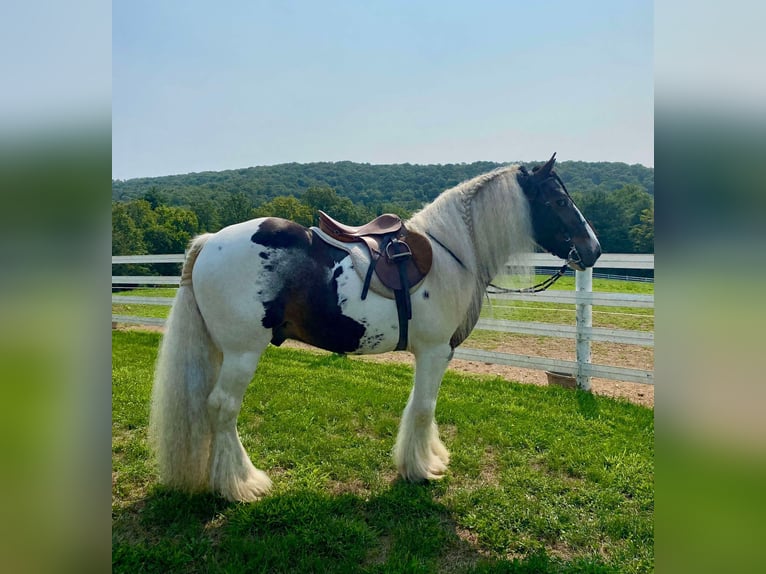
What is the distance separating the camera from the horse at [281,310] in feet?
8.56

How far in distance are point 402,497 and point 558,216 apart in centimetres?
227

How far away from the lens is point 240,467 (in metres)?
2.77

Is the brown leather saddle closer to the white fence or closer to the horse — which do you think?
the horse

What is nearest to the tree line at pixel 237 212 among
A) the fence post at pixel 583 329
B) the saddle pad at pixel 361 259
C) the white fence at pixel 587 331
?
the white fence at pixel 587 331

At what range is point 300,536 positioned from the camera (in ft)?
7.80

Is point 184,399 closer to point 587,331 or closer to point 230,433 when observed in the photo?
point 230,433

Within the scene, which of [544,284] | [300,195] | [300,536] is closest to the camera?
[300,536]

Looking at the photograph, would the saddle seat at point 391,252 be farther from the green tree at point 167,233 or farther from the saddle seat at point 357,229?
the green tree at point 167,233

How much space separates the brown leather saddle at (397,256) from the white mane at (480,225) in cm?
17

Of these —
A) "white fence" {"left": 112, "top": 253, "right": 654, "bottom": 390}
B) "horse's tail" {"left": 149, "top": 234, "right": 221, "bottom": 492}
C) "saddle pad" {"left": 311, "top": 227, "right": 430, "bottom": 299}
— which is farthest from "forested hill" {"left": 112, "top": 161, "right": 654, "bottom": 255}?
"horse's tail" {"left": 149, "top": 234, "right": 221, "bottom": 492}

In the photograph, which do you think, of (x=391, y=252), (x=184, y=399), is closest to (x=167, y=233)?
(x=184, y=399)

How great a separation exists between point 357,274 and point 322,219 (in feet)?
1.63
